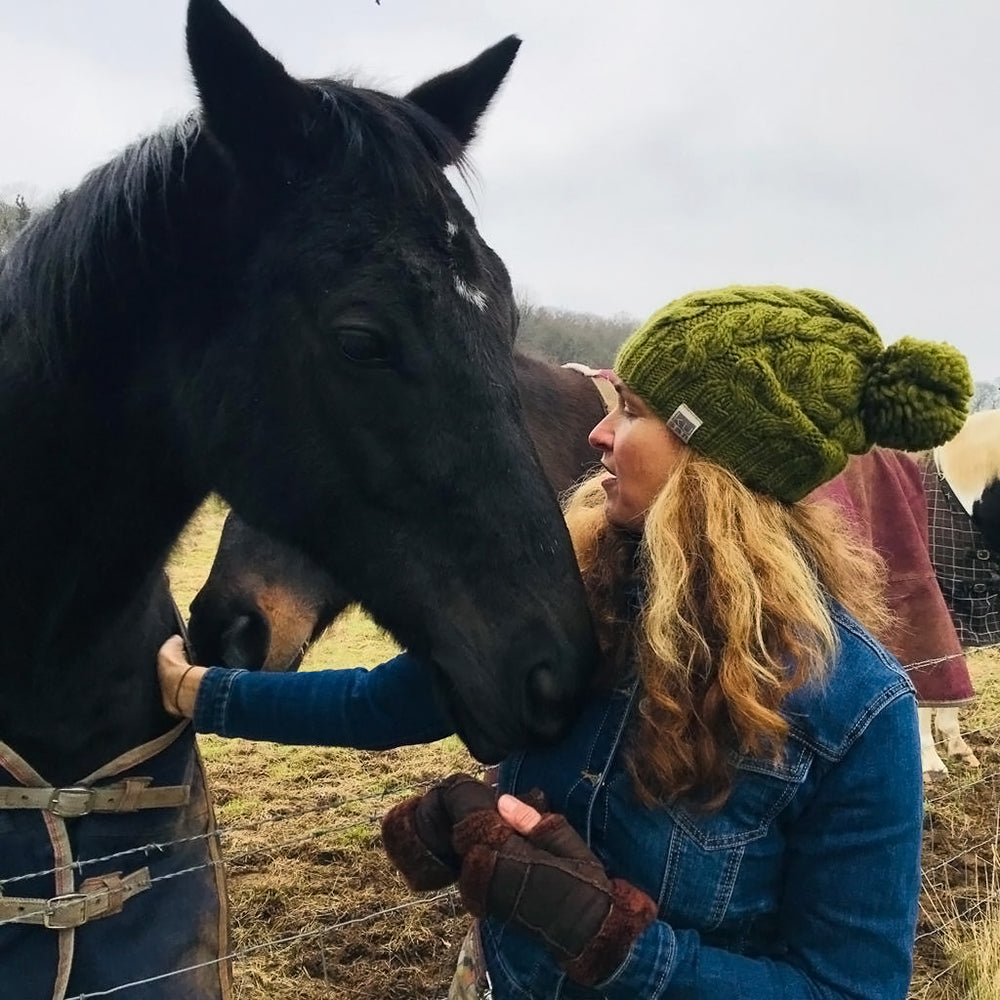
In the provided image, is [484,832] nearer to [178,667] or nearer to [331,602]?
[178,667]

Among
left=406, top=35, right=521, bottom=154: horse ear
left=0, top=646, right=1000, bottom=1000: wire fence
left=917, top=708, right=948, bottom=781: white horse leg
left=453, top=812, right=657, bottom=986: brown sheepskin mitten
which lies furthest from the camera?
left=917, top=708, right=948, bottom=781: white horse leg

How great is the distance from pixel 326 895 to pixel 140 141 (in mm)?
2919

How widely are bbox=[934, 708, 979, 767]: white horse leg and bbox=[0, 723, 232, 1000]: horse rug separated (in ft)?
15.4

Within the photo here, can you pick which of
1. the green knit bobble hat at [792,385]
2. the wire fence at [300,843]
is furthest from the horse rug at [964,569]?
the green knit bobble hat at [792,385]

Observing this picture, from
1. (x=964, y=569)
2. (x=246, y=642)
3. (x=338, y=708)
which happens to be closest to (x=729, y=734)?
(x=338, y=708)

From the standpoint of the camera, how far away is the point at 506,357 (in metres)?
1.71

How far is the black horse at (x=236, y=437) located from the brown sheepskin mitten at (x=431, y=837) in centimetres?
13

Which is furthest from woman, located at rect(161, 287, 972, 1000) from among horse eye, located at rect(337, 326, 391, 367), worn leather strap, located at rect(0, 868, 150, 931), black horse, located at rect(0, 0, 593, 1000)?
worn leather strap, located at rect(0, 868, 150, 931)

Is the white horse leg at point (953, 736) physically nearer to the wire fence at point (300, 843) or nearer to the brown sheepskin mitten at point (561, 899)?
the wire fence at point (300, 843)

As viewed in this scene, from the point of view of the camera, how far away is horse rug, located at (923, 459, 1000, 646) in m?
4.90

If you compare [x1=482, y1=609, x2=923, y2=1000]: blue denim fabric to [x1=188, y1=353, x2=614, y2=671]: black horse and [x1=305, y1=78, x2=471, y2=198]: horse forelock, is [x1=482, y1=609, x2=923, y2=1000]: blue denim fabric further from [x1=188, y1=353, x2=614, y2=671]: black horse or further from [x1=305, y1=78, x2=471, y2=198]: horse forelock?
[x1=188, y1=353, x2=614, y2=671]: black horse

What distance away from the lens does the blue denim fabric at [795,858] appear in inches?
51.0

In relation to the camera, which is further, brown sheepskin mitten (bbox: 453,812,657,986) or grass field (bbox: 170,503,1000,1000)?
grass field (bbox: 170,503,1000,1000)

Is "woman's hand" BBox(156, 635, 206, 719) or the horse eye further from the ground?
the horse eye
